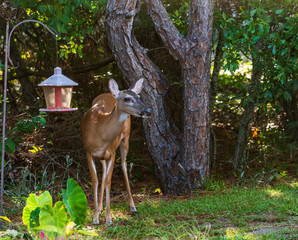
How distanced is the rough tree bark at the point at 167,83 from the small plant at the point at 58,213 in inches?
96.3

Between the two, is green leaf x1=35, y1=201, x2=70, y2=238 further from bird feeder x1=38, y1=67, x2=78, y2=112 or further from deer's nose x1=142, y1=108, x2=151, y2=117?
deer's nose x1=142, y1=108, x2=151, y2=117

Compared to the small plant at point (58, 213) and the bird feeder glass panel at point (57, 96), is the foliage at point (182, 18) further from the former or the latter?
the small plant at point (58, 213)

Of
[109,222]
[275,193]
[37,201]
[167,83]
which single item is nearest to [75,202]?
[37,201]

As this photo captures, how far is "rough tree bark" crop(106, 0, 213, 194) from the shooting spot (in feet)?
21.4

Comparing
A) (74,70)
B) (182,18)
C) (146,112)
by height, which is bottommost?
(146,112)

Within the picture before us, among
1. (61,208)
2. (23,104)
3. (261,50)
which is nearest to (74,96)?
(23,104)

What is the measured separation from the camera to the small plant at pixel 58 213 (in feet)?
14.4

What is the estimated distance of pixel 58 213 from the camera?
14.9 ft

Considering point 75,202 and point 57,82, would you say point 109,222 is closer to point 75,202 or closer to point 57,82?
point 75,202

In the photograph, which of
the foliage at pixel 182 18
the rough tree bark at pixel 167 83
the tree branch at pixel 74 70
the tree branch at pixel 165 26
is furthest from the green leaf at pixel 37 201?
the tree branch at pixel 74 70

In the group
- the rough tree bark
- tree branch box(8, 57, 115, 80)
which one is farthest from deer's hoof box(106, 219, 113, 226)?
tree branch box(8, 57, 115, 80)

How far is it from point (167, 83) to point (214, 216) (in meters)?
2.18

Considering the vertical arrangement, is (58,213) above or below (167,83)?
below

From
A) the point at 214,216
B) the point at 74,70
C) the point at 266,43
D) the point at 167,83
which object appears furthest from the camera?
the point at 74,70
